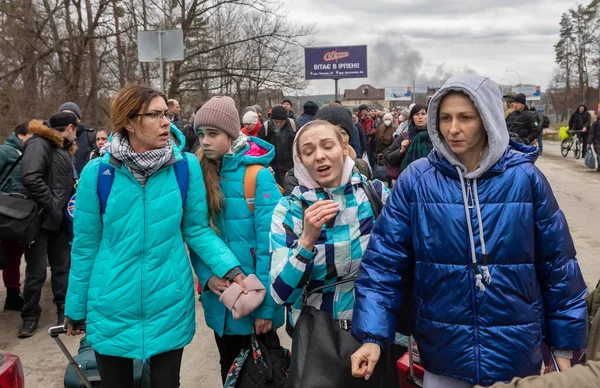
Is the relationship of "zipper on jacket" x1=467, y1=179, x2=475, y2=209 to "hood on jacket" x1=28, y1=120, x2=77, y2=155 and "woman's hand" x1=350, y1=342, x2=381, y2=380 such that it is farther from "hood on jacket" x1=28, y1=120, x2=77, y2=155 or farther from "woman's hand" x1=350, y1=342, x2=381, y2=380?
"hood on jacket" x1=28, y1=120, x2=77, y2=155

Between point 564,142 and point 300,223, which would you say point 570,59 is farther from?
point 300,223

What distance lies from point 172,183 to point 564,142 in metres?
21.3

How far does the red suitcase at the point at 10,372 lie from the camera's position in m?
2.33

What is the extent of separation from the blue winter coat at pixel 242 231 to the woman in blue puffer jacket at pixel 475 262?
Result: 34.6 inches

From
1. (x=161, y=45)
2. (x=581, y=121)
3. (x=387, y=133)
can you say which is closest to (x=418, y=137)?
(x=161, y=45)

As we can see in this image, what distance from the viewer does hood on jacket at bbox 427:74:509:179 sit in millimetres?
1826

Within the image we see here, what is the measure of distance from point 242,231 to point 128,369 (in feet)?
2.89

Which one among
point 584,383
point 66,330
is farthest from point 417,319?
point 66,330

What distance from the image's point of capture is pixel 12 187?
15.5ft

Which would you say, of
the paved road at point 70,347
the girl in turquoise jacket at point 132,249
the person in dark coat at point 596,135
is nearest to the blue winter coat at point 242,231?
the girl in turquoise jacket at point 132,249

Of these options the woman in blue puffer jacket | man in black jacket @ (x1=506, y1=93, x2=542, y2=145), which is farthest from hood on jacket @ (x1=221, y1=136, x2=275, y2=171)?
man in black jacket @ (x1=506, y1=93, x2=542, y2=145)

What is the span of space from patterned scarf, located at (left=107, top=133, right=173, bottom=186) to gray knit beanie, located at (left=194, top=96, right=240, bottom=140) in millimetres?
364

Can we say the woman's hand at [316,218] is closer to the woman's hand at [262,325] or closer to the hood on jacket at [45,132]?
the woman's hand at [262,325]

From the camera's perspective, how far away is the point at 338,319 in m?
2.11
